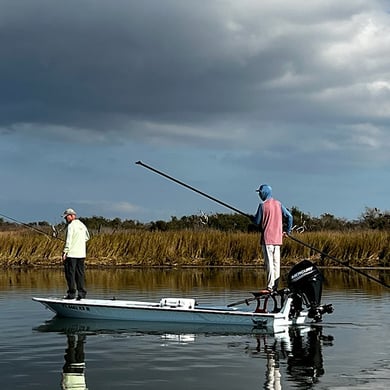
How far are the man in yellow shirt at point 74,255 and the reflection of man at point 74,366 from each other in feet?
8.65

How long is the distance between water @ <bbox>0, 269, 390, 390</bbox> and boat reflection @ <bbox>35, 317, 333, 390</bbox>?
0.01 m

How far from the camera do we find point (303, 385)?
8.54m

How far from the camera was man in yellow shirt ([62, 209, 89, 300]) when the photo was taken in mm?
14688

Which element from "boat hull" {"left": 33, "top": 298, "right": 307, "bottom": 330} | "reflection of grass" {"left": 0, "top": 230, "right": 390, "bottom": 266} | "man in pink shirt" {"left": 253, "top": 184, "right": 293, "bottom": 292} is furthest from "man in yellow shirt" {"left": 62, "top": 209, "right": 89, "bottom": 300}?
"reflection of grass" {"left": 0, "top": 230, "right": 390, "bottom": 266}

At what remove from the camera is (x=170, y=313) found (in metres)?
13.4

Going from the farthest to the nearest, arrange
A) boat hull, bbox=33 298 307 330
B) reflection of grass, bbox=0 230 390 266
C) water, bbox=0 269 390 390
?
reflection of grass, bbox=0 230 390 266 < boat hull, bbox=33 298 307 330 < water, bbox=0 269 390 390

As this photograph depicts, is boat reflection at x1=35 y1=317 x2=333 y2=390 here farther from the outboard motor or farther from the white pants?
the white pants

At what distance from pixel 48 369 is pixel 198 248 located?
22773 mm

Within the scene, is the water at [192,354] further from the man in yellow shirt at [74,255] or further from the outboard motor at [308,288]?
the man in yellow shirt at [74,255]

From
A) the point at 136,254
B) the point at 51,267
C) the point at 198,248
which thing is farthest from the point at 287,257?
the point at 51,267

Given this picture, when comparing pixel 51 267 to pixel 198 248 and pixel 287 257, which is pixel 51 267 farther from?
pixel 287 257

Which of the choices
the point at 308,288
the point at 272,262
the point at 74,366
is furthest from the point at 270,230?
the point at 74,366

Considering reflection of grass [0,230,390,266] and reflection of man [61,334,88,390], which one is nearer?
reflection of man [61,334,88,390]

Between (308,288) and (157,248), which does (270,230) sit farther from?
(157,248)
